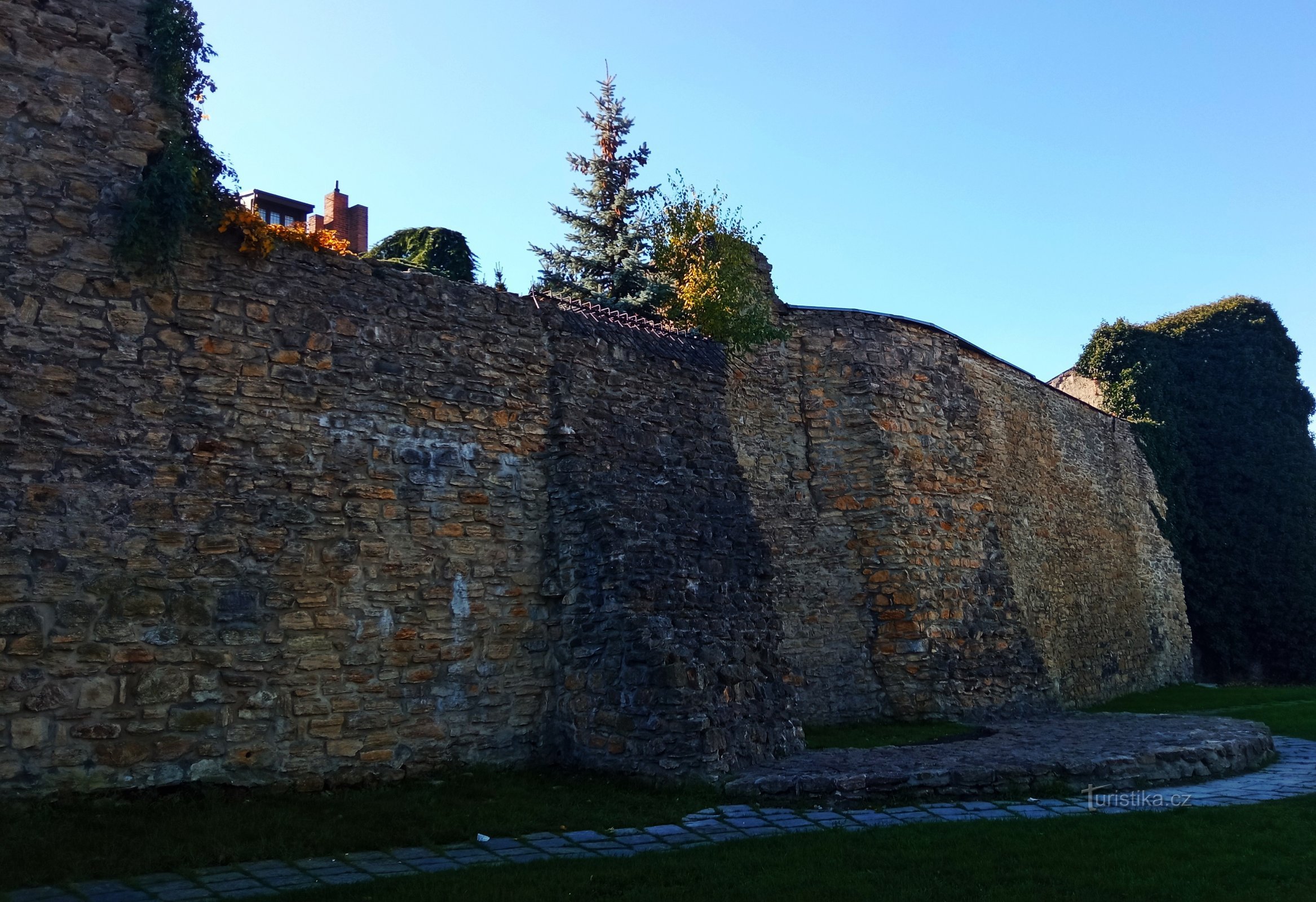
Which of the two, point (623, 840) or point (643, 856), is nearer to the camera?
point (643, 856)

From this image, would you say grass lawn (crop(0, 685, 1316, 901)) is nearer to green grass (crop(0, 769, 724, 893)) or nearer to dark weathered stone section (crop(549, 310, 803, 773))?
green grass (crop(0, 769, 724, 893))

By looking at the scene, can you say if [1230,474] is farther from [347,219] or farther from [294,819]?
[294,819]

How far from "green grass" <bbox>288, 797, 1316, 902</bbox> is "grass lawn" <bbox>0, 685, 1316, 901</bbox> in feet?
0.05

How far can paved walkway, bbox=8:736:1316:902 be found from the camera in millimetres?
5449

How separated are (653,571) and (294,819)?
3628 mm

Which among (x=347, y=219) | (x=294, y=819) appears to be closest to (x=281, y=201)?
(x=347, y=219)

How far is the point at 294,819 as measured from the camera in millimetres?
6867

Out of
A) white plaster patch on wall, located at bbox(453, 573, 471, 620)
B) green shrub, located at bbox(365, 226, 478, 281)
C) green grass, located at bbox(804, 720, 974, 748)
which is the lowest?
green grass, located at bbox(804, 720, 974, 748)

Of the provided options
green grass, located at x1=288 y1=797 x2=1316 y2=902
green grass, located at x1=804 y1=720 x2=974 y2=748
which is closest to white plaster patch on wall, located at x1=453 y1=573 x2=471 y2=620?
green grass, located at x1=288 y1=797 x2=1316 y2=902

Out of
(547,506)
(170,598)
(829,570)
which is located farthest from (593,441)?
(829,570)

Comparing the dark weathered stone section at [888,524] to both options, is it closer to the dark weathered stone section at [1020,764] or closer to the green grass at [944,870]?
the dark weathered stone section at [1020,764]

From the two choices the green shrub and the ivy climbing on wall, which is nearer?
the ivy climbing on wall

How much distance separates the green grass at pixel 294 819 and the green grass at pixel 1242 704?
968 centimetres

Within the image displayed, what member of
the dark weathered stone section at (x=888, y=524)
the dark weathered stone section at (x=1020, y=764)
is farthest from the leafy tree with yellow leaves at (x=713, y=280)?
the dark weathered stone section at (x=1020, y=764)
